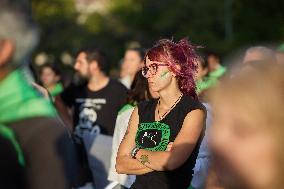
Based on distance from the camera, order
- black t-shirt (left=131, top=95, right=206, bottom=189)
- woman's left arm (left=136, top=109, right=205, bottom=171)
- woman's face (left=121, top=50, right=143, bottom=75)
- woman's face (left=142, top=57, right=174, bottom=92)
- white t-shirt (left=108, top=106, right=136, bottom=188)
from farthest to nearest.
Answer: woman's face (left=121, top=50, right=143, bottom=75) → white t-shirt (left=108, top=106, right=136, bottom=188) → woman's face (left=142, top=57, right=174, bottom=92) → black t-shirt (left=131, top=95, right=206, bottom=189) → woman's left arm (left=136, top=109, right=205, bottom=171)

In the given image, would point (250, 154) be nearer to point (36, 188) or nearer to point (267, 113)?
point (267, 113)

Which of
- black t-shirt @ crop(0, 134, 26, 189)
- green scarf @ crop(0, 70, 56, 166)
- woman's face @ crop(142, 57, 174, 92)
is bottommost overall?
woman's face @ crop(142, 57, 174, 92)

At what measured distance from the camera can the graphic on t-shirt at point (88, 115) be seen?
26.6ft

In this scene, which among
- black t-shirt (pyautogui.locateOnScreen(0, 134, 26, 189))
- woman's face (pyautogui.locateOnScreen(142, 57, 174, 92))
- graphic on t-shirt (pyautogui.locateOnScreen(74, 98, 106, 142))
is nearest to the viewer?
black t-shirt (pyautogui.locateOnScreen(0, 134, 26, 189))

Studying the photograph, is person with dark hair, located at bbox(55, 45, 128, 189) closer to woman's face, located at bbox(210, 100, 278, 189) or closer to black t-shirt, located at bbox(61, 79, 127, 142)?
black t-shirt, located at bbox(61, 79, 127, 142)

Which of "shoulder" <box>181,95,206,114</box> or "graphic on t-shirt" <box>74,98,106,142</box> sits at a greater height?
→ "shoulder" <box>181,95,206,114</box>

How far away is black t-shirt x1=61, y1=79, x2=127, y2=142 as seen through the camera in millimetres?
8008

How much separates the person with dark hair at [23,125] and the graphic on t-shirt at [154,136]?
7.22 ft

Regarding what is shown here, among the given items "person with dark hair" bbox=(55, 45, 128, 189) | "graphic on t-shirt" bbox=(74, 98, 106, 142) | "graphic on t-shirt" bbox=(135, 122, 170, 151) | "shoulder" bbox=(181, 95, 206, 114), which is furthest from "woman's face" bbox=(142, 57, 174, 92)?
"graphic on t-shirt" bbox=(74, 98, 106, 142)

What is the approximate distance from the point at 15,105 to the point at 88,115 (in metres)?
5.64

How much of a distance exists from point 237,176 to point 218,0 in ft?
148

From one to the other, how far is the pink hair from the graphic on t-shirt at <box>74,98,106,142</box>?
3033 millimetres

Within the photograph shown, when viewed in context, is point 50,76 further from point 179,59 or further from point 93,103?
point 179,59

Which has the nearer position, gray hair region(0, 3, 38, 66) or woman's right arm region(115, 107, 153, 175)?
gray hair region(0, 3, 38, 66)
